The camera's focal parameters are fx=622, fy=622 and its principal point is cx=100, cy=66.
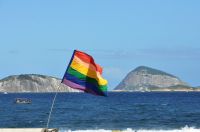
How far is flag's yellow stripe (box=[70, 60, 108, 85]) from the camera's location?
2375 centimetres

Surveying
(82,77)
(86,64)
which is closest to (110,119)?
(82,77)

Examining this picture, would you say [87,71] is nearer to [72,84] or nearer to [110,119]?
[72,84]

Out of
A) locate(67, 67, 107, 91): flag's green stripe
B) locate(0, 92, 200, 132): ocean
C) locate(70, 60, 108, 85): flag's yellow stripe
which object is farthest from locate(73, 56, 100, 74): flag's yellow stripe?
locate(0, 92, 200, 132): ocean

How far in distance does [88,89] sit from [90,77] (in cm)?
47

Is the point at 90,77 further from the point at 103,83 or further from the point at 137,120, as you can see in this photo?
the point at 137,120

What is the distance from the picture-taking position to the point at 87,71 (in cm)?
2392

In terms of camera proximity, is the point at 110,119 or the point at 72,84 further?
the point at 110,119

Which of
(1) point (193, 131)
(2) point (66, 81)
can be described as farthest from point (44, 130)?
(1) point (193, 131)

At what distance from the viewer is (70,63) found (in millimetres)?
23703

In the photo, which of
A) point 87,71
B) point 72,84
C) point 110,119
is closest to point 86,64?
point 87,71

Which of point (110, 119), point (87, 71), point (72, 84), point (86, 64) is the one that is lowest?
point (72, 84)

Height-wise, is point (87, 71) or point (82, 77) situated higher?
point (87, 71)

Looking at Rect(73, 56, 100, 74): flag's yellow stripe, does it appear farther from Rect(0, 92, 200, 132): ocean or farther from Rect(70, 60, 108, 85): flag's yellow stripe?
Rect(0, 92, 200, 132): ocean

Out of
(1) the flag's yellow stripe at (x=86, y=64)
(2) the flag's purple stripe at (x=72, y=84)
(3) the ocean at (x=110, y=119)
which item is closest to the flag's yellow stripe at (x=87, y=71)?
(1) the flag's yellow stripe at (x=86, y=64)
